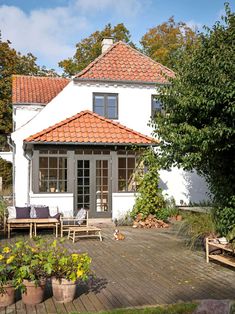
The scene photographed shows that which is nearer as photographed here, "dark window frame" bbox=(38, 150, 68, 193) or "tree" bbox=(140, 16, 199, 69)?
"dark window frame" bbox=(38, 150, 68, 193)

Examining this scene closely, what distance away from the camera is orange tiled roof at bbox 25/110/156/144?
16.3m

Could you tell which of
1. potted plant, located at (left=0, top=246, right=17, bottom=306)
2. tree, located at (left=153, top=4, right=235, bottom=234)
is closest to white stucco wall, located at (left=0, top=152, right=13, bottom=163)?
tree, located at (left=153, top=4, right=235, bottom=234)

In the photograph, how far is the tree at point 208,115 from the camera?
28.0 feet

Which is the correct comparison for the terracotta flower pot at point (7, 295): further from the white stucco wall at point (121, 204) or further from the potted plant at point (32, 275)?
the white stucco wall at point (121, 204)

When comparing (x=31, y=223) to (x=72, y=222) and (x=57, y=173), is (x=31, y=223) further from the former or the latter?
(x=57, y=173)

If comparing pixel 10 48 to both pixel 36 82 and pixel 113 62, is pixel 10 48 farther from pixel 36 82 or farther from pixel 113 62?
pixel 113 62

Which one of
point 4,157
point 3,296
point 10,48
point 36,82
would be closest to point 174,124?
point 3,296

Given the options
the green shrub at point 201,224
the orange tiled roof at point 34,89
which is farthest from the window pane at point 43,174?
the green shrub at point 201,224

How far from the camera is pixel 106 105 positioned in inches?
774

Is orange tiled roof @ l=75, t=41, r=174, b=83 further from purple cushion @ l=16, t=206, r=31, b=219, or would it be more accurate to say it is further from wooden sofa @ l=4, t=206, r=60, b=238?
wooden sofa @ l=4, t=206, r=60, b=238

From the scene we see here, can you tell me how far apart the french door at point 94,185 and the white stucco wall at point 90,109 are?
2611 millimetres

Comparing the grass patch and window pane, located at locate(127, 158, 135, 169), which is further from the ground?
window pane, located at locate(127, 158, 135, 169)

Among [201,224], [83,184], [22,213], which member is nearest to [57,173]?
[83,184]

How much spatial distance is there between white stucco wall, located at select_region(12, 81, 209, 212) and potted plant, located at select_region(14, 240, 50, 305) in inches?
447
